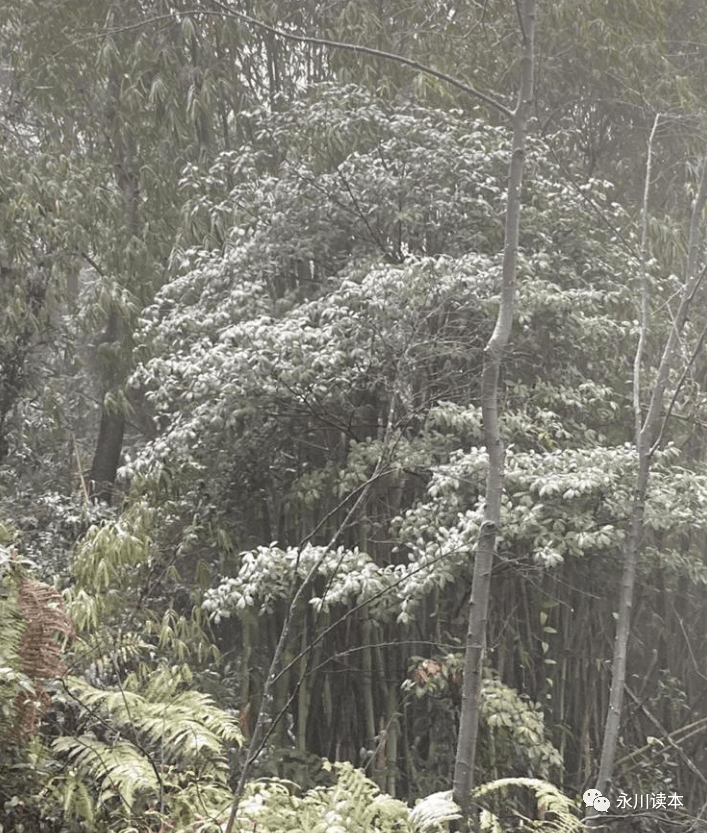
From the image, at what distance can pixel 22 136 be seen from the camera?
689 cm

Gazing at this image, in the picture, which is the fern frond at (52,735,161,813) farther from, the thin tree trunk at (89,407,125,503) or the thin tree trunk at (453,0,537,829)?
the thin tree trunk at (89,407,125,503)

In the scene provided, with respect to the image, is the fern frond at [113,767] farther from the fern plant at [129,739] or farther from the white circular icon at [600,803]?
the white circular icon at [600,803]

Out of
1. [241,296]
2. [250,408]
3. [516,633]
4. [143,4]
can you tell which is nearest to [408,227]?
[241,296]

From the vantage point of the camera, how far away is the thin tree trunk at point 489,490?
8.00ft

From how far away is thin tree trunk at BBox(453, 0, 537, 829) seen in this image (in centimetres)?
244

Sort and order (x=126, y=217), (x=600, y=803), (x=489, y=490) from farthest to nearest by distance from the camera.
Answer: (x=126, y=217) → (x=600, y=803) → (x=489, y=490)

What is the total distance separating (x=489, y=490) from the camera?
2543 mm

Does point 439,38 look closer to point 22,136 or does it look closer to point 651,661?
point 22,136

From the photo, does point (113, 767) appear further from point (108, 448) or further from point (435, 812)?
point (108, 448)

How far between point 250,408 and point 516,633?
5.32 feet

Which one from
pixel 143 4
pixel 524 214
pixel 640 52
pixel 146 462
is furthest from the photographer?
pixel 143 4

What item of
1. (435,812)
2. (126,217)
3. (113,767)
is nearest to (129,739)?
(113,767)

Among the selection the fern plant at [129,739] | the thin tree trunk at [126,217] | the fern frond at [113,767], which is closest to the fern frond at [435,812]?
the fern plant at [129,739]

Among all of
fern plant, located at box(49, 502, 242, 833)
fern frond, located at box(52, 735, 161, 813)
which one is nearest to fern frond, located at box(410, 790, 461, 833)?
fern plant, located at box(49, 502, 242, 833)
